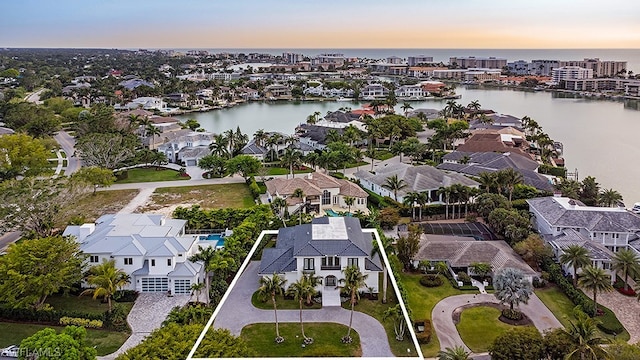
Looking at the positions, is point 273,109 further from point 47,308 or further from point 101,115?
point 47,308

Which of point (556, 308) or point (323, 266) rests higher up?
point (323, 266)

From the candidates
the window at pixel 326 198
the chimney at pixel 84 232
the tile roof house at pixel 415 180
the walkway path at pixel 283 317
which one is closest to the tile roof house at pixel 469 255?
the walkway path at pixel 283 317

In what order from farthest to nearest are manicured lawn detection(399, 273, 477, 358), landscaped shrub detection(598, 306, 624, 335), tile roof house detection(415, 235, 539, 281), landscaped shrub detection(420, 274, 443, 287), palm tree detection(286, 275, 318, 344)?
1. tile roof house detection(415, 235, 539, 281)
2. landscaped shrub detection(420, 274, 443, 287)
3. manicured lawn detection(399, 273, 477, 358)
4. landscaped shrub detection(598, 306, 624, 335)
5. palm tree detection(286, 275, 318, 344)

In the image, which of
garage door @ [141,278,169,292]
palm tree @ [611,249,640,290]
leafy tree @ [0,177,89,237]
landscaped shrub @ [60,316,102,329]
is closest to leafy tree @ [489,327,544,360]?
palm tree @ [611,249,640,290]

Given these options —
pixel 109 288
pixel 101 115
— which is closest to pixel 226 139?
pixel 101 115

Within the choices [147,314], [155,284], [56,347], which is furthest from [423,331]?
[56,347]

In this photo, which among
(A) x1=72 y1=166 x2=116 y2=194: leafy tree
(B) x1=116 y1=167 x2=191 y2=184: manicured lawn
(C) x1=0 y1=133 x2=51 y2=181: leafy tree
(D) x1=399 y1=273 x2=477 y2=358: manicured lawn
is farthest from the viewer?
(B) x1=116 y1=167 x2=191 y2=184: manicured lawn

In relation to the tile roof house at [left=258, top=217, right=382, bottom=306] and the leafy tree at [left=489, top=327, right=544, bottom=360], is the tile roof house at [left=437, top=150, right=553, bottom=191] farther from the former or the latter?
the leafy tree at [left=489, top=327, right=544, bottom=360]
